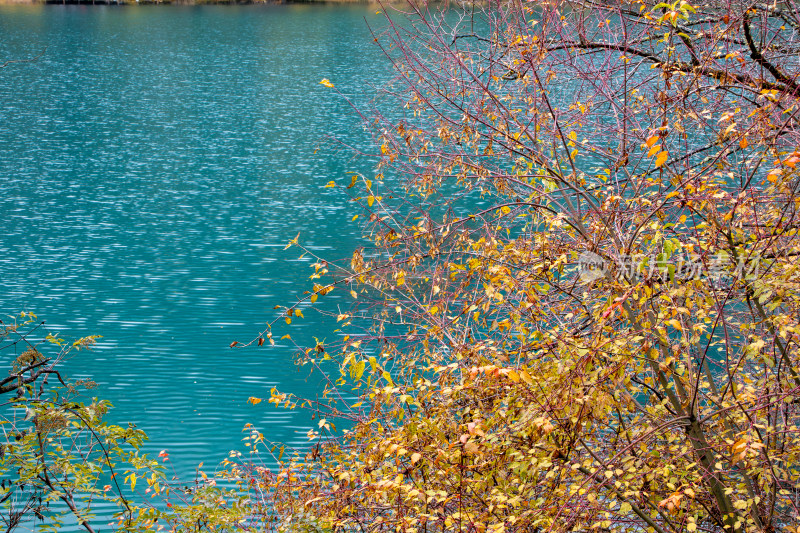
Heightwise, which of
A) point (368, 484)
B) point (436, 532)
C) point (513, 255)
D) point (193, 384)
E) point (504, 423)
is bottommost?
point (193, 384)

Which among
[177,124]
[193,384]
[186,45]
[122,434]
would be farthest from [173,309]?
[186,45]

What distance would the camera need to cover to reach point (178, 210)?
79.6 ft

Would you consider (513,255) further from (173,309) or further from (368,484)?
(173,309)

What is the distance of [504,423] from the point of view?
4461mm

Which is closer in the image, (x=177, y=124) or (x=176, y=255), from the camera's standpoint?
(x=176, y=255)

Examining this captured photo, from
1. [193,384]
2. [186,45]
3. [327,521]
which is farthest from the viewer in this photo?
[186,45]

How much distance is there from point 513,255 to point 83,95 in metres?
40.5

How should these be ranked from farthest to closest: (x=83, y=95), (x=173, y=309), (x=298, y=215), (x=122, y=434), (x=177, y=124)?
(x=83, y=95) → (x=177, y=124) → (x=298, y=215) → (x=173, y=309) → (x=122, y=434)

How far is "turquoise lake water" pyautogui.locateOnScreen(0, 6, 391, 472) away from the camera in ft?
46.1

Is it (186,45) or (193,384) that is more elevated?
(186,45)

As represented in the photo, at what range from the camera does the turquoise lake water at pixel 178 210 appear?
46.1 feet

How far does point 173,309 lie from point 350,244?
5.42m

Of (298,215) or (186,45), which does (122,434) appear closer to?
(298,215)

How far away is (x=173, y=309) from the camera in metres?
17.1
